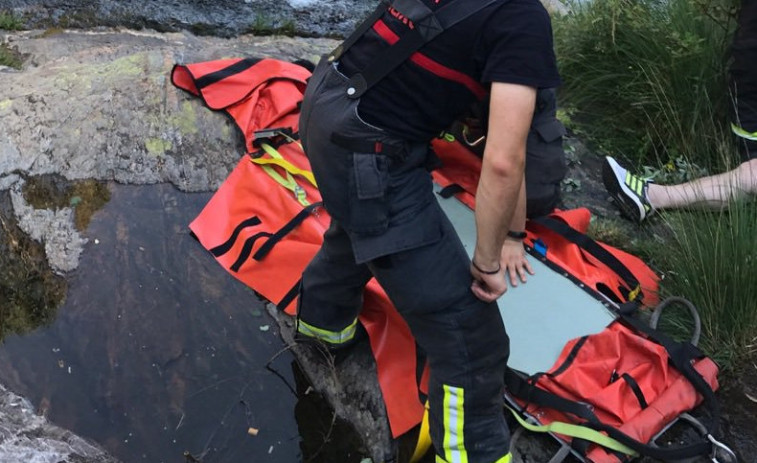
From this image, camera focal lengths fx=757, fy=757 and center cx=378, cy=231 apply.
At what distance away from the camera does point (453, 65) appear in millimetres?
2062

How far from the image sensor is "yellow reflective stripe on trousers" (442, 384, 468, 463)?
7.98ft

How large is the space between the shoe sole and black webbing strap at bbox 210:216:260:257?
1.76 m

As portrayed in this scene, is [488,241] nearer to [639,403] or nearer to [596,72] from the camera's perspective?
[639,403]

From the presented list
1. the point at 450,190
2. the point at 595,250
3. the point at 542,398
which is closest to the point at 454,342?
the point at 542,398

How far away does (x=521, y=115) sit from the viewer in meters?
1.94

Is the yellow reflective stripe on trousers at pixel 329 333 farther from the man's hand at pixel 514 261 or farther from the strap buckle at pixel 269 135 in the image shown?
the strap buckle at pixel 269 135

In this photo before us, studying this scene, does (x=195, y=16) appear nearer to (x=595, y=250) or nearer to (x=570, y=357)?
(x=595, y=250)

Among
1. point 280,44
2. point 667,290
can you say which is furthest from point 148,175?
point 667,290

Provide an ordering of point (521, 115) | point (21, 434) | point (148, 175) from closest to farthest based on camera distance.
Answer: point (521, 115)
point (21, 434)
point (148, 175)

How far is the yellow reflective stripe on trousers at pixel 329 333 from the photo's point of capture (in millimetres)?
3037

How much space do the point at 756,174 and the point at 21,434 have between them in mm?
3284

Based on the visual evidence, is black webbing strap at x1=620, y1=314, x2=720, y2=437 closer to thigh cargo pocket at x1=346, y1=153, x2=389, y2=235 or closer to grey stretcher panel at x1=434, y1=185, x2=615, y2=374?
grey stretcher panel at x1=434, y1=185, x2=615, y2=374

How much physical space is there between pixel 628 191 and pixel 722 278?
0.93 m

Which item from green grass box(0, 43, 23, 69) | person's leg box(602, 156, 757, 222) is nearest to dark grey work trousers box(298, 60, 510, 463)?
person's leg box(602, 156, 757, 222)
